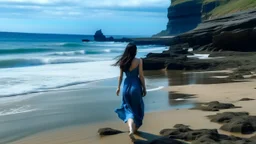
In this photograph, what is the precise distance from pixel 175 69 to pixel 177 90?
9.04m

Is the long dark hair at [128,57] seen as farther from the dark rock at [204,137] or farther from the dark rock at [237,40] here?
the dark rock at [237,40]

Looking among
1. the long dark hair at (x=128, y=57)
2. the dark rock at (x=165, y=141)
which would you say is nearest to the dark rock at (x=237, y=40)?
the long dark hair at (x=128, y=57)

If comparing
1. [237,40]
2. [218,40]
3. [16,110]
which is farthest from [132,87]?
[218,40]

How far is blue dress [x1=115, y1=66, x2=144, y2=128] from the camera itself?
749cm

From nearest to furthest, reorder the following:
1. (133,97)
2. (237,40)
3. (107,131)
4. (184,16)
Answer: (133,97)
(107,131)
(237,40)
(184,16)

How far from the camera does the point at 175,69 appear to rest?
23.4 metres

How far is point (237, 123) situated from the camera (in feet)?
24.7

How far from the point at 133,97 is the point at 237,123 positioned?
1.86 m

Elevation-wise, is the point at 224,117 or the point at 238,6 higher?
the point at 238,6

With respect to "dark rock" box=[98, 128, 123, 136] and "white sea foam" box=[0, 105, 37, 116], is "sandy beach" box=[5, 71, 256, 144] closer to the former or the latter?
"dark rock" box=[98, 128, 123, 136]

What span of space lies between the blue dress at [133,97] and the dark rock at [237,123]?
1.53 meters

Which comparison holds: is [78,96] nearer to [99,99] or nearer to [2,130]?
[99,99]

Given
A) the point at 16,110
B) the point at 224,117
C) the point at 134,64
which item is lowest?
the point at 16,110

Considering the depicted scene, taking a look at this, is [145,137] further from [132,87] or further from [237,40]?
[237,40]
